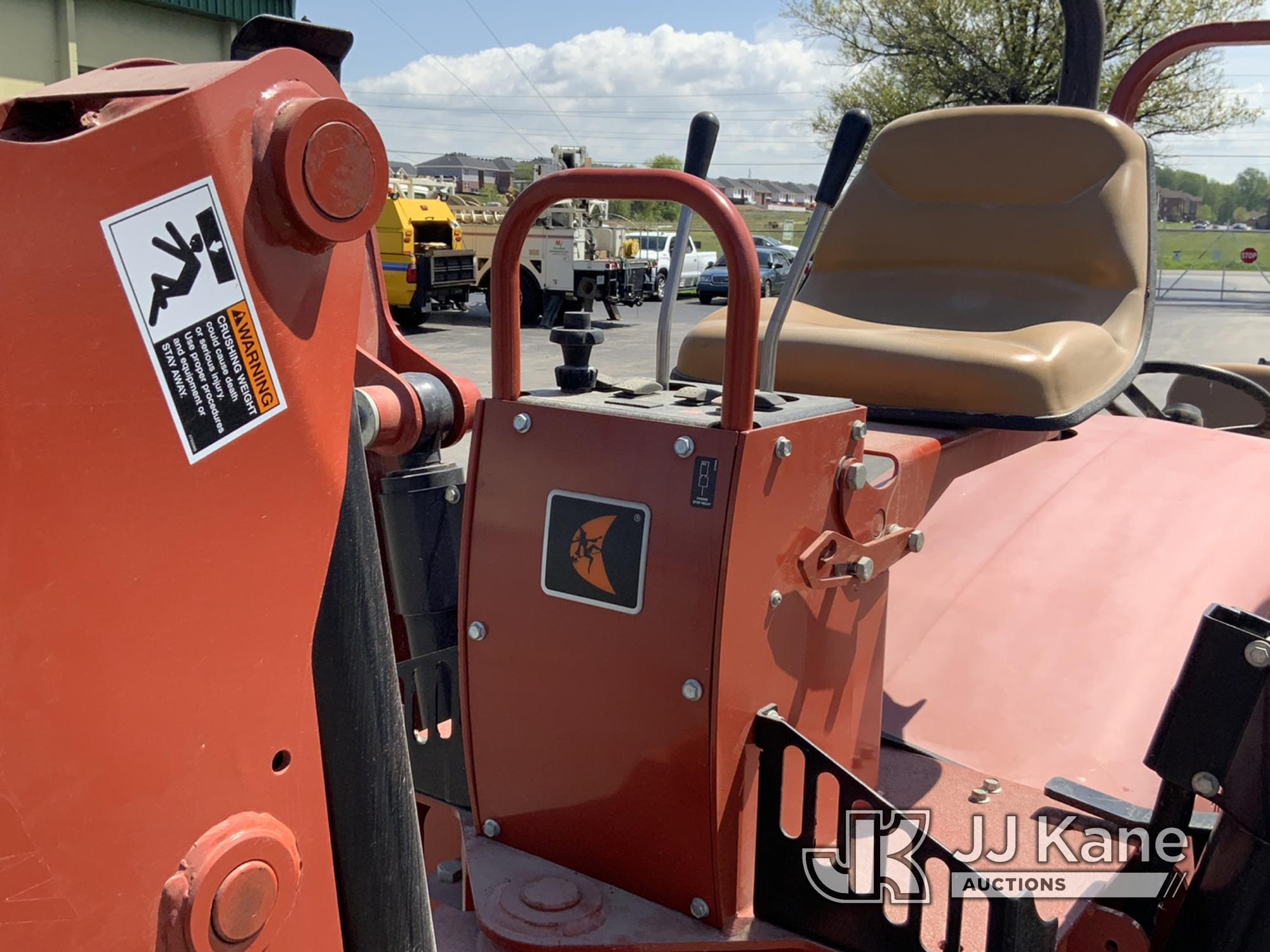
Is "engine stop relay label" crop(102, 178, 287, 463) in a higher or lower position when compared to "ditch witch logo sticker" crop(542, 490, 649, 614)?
higher

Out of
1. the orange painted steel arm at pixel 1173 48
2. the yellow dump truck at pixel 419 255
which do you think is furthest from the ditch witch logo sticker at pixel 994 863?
the yellow dump truck at pixel 419 255

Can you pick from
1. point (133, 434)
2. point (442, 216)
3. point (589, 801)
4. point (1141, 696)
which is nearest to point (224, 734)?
point (133, 434)

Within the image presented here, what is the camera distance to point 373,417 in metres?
1.63

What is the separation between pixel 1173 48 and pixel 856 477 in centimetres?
262

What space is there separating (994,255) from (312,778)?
2702 mm

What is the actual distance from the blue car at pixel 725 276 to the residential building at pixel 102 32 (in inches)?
416

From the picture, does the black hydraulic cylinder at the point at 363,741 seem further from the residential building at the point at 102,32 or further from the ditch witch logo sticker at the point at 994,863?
the residential building at the point at 102,32

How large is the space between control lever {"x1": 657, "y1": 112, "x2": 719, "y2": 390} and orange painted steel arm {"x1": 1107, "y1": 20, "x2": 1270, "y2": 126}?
1980 mm

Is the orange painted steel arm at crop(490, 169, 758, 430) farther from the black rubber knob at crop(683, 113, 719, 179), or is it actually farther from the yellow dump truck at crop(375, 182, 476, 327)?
the yellow dump truck at crop(375, 182, 476, 327)

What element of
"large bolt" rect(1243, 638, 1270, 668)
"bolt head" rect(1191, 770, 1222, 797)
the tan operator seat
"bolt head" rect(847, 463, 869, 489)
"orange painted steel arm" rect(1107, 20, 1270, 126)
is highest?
"orange painted steel arm" rect(1107, 20, 1270, 126)

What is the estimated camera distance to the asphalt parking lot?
1505 cm

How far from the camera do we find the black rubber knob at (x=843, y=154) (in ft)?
6.50

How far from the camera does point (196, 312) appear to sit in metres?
0.92

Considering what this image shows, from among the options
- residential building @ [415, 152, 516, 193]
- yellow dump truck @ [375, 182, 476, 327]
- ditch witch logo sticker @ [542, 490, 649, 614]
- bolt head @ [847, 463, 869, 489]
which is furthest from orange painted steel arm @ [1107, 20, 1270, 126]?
residential building @ [415, 152, 516, 193]
